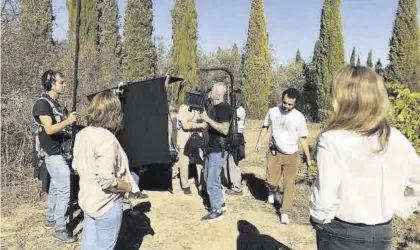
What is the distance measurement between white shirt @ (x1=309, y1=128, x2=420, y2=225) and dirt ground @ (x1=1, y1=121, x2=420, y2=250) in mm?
2747

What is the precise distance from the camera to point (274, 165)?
5262mm

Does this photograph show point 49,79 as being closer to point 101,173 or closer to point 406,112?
point 101,173

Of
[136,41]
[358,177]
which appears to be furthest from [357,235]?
[136,41]

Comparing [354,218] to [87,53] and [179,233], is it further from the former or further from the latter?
[87,53]

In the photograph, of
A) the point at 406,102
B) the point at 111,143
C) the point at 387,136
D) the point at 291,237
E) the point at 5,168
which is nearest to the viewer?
the point at 387,136

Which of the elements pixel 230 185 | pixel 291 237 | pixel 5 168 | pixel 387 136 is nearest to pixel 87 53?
pixel 5 168

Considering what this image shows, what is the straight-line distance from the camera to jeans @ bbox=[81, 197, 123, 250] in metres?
2.80

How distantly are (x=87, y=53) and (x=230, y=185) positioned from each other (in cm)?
828

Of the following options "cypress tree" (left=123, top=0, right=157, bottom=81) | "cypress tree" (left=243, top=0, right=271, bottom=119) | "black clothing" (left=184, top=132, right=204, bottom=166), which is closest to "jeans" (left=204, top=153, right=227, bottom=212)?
"black clothing" (left=184, top=132, right=204, bottom=166)

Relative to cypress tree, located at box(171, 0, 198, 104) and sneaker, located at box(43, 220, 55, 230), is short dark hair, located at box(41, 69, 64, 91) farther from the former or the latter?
cypress tree, located at box(171, 0, 198, 104)

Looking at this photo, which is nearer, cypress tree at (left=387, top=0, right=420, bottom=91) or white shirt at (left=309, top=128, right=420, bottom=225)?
white shirt at (left=309, top=128, right=420, bottom=225)

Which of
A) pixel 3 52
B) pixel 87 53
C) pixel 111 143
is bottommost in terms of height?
pixel 111 143

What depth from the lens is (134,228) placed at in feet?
16.0

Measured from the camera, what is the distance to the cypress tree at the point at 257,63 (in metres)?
20.8
